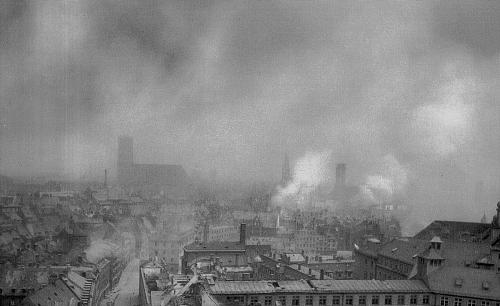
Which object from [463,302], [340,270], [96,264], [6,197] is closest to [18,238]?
[6,197]

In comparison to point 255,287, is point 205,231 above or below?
below

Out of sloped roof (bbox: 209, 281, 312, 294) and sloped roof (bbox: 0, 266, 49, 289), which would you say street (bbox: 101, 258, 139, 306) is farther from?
sloped roof (bbox: 209, 281, 312, 294)

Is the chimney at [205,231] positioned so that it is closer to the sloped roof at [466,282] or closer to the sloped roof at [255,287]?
the sloped roof at [255,287]

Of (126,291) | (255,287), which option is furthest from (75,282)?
(255,287)

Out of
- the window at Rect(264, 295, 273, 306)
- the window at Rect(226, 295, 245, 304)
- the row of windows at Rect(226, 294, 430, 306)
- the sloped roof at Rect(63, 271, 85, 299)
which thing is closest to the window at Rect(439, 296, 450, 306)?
the row of windows at Rect(226, 294, 430, 306)

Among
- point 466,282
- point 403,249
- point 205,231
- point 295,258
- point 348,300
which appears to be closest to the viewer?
point 348,300

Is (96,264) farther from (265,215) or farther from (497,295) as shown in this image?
(265,215)

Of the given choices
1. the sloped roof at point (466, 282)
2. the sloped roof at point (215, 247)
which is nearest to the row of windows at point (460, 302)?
the sloped roof at point (466, 282)

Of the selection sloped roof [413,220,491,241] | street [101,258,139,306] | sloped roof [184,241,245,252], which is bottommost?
street [101,258,139,306]

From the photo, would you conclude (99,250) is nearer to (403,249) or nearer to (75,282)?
(75,282)
